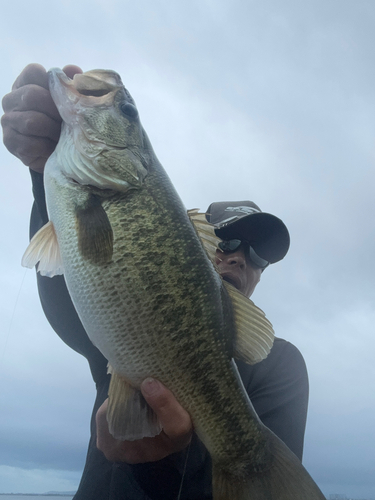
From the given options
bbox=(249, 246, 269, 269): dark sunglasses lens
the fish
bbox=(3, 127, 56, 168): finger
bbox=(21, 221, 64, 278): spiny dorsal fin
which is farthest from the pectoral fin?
bbox=(249, 246, 269, 269): dark sunglasses lens

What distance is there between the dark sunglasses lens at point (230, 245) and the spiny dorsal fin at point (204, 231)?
2.06 meters

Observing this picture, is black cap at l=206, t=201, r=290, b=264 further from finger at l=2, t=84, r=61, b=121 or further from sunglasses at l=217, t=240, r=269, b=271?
finger at l=2, t=84, r=61, b=121

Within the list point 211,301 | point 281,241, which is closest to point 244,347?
point 211,301

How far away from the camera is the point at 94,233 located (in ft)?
6.93

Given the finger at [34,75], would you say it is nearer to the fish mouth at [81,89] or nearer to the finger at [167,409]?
the fish mouth at [81,89]

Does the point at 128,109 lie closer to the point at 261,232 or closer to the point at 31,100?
the point at 31,100

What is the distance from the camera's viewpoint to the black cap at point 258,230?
14.9ft

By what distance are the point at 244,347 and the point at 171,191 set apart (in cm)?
125

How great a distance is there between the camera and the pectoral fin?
2027mm

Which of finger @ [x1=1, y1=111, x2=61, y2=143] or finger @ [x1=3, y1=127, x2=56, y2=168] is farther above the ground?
finger @ [x1=1, y1=111, x2=61, y2=143]

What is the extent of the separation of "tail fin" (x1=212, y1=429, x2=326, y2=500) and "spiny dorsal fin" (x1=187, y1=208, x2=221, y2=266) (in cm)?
144

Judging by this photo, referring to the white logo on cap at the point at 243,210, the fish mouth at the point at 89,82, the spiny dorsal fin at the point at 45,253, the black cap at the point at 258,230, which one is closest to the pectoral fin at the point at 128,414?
the spiny dorsal fin at the point at 45,253

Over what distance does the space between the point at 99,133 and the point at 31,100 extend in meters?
0.53

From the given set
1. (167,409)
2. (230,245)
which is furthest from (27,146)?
(230,245)
